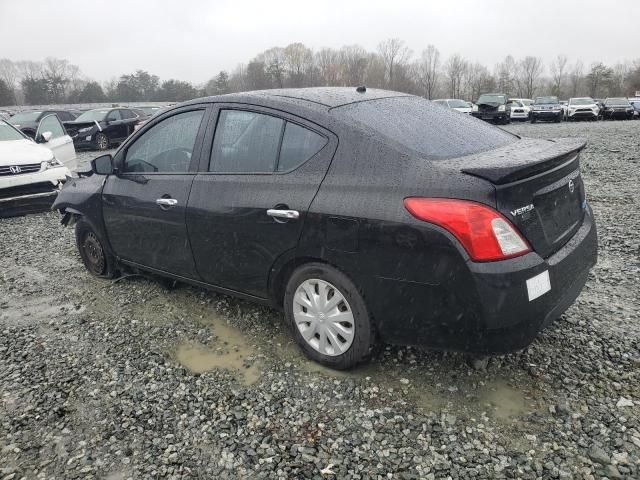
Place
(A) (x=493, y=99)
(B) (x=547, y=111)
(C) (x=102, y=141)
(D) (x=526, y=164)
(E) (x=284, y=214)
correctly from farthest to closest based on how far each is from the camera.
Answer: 1. (B) (x=547, y=111)
2. (A) (x=493, y=99)
3. (C) (x=102, y=141)
4. (E) (x=284, y=214)
5. (D) (x=526, y=164)

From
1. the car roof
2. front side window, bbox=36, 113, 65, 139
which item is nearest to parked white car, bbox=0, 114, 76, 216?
front side window, bbox=36, 113, 65, 139

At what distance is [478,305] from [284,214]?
119 cm

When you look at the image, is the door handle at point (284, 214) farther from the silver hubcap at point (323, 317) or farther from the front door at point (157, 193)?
the front door at point (157, 193)

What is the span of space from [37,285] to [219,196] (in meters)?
2.64

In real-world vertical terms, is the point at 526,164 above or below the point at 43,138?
below

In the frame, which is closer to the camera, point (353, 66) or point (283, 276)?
point (283, 276)

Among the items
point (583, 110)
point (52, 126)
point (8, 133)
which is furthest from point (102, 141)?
point (583, 110)

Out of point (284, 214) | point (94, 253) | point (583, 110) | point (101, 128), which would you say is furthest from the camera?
point (583, 110)

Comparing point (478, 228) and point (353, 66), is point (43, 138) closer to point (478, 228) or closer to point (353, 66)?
point (478, 228)

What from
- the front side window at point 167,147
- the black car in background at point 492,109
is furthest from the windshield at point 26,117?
the black car in background at point 492,109

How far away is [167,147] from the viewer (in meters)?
3.76

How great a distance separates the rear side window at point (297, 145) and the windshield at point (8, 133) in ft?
24.9

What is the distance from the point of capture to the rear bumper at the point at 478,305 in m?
2.32

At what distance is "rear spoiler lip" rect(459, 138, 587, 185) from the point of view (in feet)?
7.70
